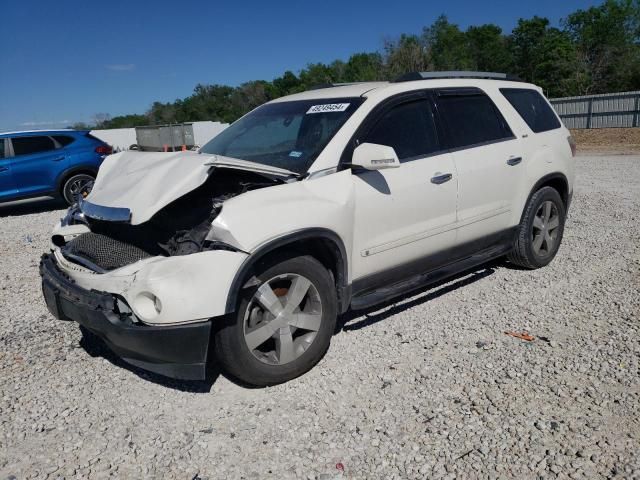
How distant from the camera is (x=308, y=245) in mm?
3463

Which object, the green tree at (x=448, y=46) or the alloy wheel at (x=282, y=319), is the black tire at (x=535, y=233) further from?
the green tree at (x=448, y=46)

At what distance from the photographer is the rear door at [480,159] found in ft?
14.3

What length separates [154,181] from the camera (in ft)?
10.9

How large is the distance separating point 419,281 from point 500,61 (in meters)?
67.0

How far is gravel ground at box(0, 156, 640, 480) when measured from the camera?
268 centimetres

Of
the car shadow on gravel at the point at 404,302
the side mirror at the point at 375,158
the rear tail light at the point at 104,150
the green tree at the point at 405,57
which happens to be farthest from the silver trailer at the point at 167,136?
the green tree at the point at 405,57

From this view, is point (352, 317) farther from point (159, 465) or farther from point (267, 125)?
point (159, 465)

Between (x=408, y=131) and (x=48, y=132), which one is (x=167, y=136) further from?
(x=408, y=131)

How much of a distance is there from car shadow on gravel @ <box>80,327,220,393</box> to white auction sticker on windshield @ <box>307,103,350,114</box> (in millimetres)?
2075

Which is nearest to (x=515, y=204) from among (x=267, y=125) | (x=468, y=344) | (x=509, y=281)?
(x=509, y=281)

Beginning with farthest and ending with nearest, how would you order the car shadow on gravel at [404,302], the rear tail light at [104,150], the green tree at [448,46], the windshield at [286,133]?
the green tree at [448,46]
the rear tail light at [104,150]
the car shadow on gravel at [404,302]
the windshield at [286,133]

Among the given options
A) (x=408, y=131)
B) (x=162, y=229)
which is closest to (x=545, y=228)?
(x=408, y=131)

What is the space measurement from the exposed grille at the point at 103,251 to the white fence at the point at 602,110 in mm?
29163

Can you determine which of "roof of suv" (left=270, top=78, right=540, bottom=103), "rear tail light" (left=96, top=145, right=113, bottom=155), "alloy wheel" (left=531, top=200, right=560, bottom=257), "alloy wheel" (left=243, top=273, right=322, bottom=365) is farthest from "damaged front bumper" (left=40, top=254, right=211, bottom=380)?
"rear tail light" (left=96, top=145, right=113, bottom=155)
